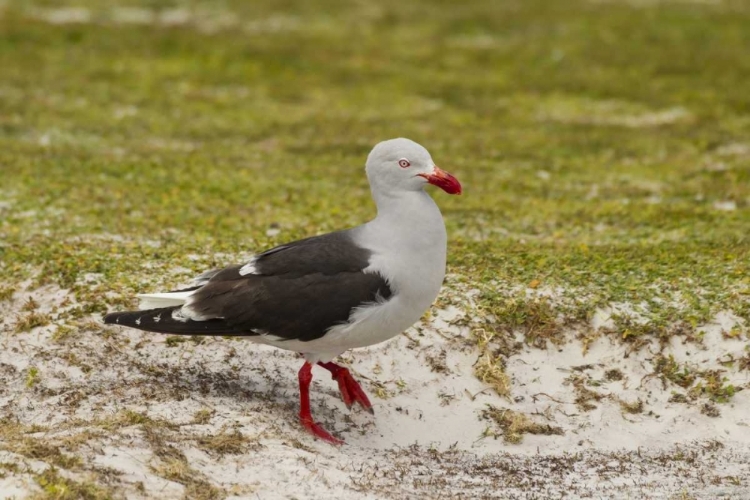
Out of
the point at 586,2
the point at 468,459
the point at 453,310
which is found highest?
the point at 586,2

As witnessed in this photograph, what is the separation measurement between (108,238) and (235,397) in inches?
164

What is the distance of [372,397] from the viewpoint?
8.66 m

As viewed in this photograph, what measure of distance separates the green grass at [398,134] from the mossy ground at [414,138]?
6cm

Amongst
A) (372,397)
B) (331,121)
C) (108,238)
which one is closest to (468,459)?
(372,397)

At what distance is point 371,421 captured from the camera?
8.40m

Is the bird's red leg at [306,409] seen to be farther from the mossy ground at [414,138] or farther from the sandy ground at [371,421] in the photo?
the mossy ground at [414,138]

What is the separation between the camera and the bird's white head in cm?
782

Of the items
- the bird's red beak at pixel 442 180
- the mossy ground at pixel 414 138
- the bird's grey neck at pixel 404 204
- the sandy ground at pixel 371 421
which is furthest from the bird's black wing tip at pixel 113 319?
the bird's red beak at pixel 442 180

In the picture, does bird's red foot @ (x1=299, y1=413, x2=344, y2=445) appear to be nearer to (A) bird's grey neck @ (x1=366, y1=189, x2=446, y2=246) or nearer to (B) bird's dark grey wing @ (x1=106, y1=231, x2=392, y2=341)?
(B) bird's dark grey wing @ (x1=106, y1=231, x2=392, y2=341)

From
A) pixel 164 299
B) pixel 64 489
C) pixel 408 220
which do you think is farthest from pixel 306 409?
pixel 64 489

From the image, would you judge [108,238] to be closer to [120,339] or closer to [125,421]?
[120,339]

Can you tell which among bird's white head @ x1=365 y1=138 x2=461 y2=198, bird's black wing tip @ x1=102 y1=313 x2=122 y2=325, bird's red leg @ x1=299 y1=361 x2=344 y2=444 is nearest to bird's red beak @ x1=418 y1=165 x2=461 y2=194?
bird's white head @ x1=365 y1=138 x2=461 y2=198

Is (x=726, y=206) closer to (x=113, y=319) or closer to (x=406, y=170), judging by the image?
(x=406, y=170)

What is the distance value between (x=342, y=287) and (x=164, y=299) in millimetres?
1455
